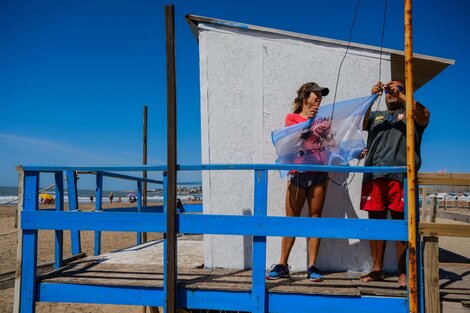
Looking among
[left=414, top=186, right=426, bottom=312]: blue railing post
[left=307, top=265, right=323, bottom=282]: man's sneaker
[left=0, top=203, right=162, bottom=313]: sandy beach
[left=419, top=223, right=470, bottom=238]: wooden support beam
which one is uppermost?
[left=419, top=223, right=470, bottom=238]: wooden support beam

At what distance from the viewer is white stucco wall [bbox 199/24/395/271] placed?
429cm

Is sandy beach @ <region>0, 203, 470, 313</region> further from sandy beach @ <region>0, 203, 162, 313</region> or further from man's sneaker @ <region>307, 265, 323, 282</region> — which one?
man's sneaker @ <region>307, 265, 323, 282</region>

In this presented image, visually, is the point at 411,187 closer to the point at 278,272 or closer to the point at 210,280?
the point at 278,272

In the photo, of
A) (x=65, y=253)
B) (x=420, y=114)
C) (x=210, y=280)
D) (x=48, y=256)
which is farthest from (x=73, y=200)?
(x=65, y=253)

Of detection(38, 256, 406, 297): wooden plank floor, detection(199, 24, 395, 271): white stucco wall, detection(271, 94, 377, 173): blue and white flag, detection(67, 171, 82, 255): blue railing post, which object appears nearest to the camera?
detection(38, 256, 406, 297): wooden plank floor

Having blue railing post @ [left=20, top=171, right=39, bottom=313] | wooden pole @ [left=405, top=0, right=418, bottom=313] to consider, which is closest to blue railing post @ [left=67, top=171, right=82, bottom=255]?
blue railing post @ [left=20, top=171, right=39, bottom=313]

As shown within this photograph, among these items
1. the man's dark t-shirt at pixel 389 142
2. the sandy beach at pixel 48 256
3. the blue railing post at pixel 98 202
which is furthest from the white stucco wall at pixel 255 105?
the sandy beach at pixel 48 256

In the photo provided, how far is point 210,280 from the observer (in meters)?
3.58

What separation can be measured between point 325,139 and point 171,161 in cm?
177

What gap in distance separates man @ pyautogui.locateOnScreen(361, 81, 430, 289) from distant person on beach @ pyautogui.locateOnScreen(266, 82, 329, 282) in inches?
20.0

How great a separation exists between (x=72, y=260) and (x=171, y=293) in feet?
7.01

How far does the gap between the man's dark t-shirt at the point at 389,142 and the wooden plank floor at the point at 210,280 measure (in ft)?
3.69

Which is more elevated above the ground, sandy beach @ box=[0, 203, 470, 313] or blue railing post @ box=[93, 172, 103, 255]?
blue railing post @ box=[93, 172, 103, 255]

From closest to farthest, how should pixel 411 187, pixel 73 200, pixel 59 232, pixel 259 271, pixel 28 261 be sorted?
pixel 411 187 < pixel 259 271 < pixel 28 261 < pixel 59 232 < pixel 73 200
